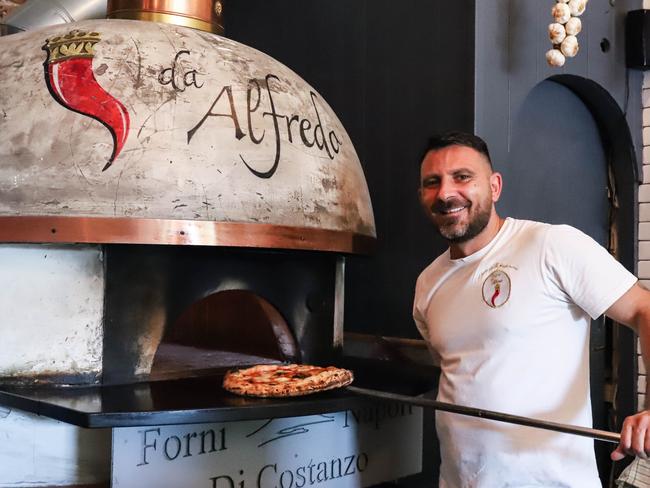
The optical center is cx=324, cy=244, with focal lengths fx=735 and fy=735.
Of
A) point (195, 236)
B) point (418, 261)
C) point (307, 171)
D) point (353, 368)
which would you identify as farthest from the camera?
point (418, 261)

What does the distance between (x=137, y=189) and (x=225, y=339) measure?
1.18 m

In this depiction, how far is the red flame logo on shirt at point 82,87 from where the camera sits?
6.68 feet

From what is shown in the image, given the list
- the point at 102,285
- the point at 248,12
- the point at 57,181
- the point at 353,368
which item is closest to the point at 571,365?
the point at 353,368

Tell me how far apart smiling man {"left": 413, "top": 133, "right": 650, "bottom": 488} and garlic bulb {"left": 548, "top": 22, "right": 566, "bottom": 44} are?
1137mm

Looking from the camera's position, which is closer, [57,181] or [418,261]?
[57,181]

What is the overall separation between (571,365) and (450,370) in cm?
32

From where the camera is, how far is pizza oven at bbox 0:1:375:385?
199 centimetres

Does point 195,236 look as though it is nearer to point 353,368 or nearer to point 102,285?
point 102,285

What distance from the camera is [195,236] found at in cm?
199

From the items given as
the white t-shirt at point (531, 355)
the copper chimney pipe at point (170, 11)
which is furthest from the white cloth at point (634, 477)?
the copper chimney pipe at point (170, 11)

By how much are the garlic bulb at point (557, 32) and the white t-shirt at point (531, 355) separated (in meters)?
1.24

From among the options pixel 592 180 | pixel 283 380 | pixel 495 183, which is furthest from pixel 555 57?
pixel 283 380

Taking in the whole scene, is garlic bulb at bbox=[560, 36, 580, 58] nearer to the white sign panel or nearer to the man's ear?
the man's ear

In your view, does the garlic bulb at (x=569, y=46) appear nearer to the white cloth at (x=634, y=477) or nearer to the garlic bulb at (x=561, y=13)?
the garlic bulb at (x=561, y=13)
